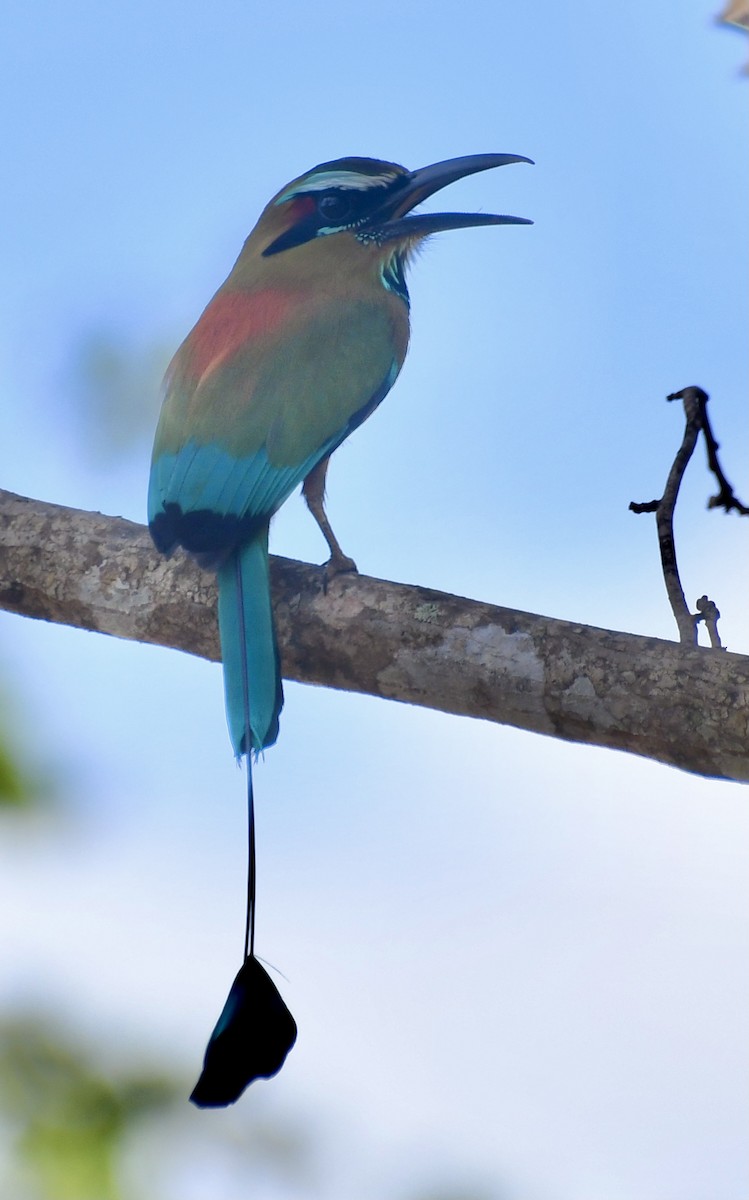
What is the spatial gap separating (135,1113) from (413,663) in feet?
2.68

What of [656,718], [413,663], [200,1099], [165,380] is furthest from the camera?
[165,380]

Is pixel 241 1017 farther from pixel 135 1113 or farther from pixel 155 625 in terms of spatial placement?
pixel 155 625

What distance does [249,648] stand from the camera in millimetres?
2146

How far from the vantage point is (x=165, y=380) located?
271 centimetres

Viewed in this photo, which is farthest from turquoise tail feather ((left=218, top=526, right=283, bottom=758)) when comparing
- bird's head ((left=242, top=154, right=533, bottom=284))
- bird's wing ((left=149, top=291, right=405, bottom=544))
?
bird's head ((left=242, top=154, right=533, bottom=284))

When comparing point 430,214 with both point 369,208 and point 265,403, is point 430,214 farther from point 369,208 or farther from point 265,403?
point 265,403

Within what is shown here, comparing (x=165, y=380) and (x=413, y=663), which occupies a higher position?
(x=165, y=380)

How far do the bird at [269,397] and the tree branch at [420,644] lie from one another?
0.10 m

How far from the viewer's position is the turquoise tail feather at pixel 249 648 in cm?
206

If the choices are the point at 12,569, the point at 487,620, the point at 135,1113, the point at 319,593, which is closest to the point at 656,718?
the point at 487,620

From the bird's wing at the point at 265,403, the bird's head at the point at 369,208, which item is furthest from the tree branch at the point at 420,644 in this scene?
the bird's head at the point at 369,208

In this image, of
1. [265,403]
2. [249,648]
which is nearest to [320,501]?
[265,403]

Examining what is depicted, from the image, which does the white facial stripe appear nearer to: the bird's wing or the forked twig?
the bird's wing

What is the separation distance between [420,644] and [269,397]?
0.63 m
